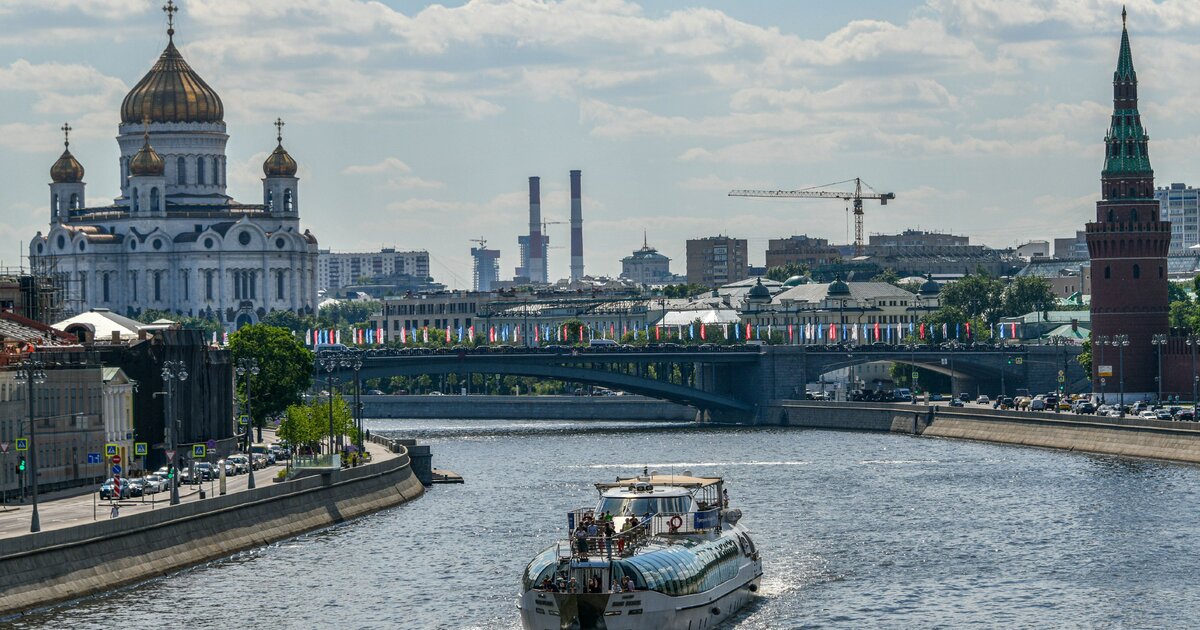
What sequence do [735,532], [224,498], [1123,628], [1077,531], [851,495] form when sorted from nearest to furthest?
1. [1123,628]
2. [735,532]
3. [224,498]
4. [1077,531]
5. [851,495]

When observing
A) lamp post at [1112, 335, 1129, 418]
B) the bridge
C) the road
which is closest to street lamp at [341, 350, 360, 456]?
the bridge

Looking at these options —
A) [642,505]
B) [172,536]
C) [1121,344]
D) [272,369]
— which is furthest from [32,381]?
[1121,344]

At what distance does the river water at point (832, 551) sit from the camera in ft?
233

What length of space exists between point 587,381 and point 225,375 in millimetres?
57047

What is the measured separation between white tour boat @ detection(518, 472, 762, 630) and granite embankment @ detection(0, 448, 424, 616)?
46.5ft

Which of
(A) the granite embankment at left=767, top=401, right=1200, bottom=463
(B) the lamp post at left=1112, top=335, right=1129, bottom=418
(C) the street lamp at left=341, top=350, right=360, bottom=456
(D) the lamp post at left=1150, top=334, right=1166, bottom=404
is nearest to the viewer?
(C) the street lamp at left=341, top=350, right=360, bottom=456

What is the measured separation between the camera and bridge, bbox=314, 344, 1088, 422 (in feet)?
588

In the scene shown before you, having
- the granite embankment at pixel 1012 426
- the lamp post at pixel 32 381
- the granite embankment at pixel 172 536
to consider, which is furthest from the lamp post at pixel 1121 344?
the lamp post at pixel 32 381

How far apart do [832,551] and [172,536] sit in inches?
859

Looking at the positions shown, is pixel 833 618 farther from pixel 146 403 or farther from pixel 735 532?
pixel 146 403

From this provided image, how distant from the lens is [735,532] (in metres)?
73.1

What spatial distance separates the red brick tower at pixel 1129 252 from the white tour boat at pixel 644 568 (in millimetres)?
95969

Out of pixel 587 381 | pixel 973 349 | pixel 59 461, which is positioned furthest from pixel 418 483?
pixel 973 349

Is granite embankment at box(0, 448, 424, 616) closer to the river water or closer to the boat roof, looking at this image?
the river water
